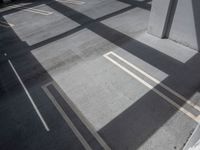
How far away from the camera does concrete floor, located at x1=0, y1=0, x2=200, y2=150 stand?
20.3 ft

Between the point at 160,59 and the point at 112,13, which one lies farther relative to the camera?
the point at 112,13

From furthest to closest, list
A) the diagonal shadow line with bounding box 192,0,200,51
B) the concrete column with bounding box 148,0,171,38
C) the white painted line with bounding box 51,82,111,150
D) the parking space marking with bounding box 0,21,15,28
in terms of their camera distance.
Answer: the parking space marking with bounding box 0,21,15,28, the concrete column with bounding box 148,0,171,38, the diagonal shadow line with bounding box 192,0,200,51, the white painted line with bounding box 51,82,111,150

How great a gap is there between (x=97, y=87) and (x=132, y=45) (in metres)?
3.66

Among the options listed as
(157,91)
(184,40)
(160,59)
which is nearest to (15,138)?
(157,91)

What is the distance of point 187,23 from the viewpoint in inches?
361

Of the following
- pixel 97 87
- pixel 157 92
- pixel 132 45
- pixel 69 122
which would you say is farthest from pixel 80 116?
pixel 132 45

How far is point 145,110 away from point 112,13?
9.19 meters

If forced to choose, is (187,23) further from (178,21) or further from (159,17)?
(159,17)

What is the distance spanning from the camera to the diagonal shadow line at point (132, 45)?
8696 millimetres

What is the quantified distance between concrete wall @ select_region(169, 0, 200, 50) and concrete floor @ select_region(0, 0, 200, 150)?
428 millimetres

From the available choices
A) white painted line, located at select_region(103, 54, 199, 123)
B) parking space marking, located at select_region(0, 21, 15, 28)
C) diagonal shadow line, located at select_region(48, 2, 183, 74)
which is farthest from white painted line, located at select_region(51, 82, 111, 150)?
parking space marking, located at select_region(0, 21, 15, 28)

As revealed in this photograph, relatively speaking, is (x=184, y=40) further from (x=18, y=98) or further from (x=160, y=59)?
(x=18, y=98)

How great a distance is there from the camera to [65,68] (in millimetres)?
9234

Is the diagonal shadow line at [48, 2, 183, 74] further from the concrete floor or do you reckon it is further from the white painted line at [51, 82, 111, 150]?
the white painted line at [51, 82, 111, 150]
